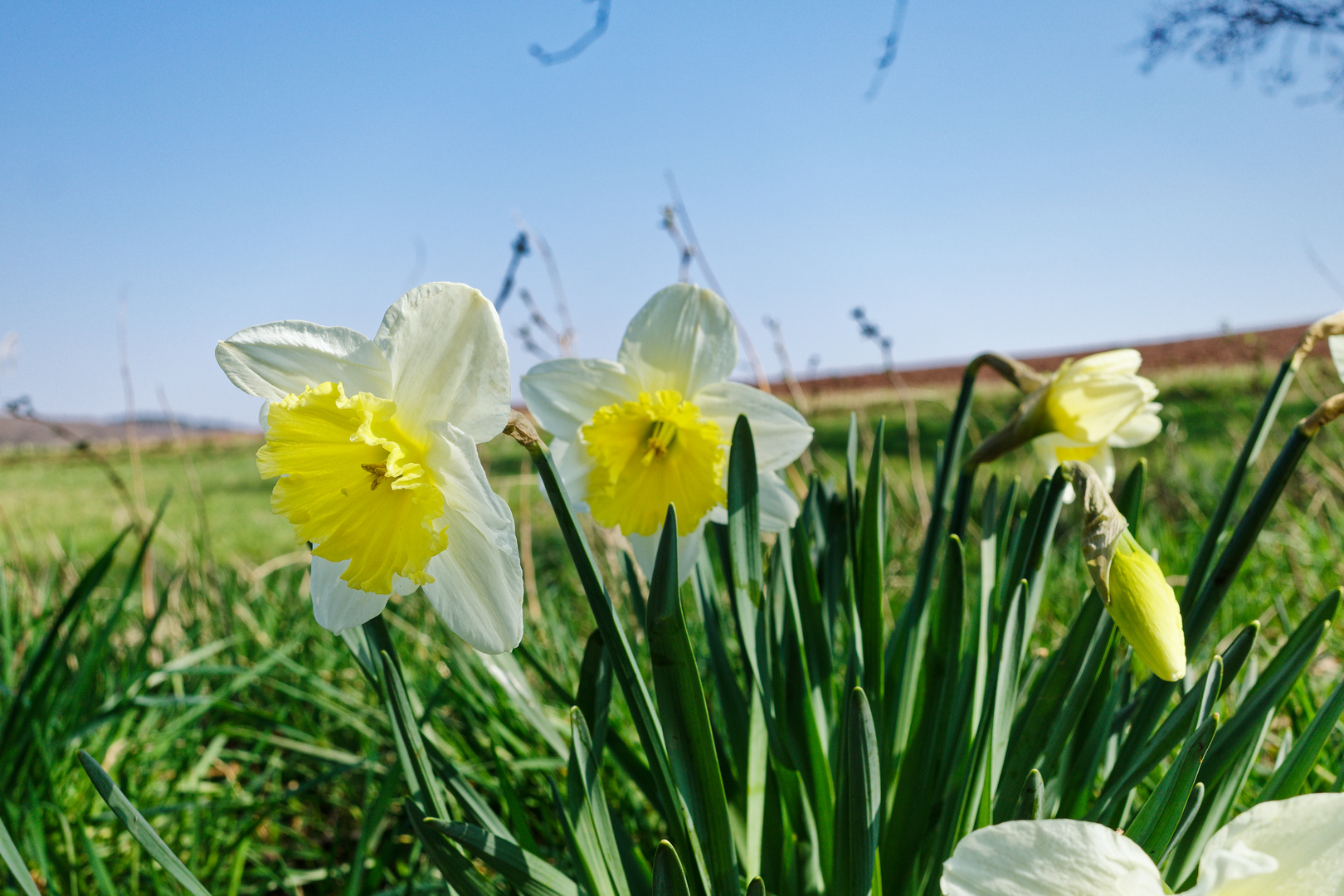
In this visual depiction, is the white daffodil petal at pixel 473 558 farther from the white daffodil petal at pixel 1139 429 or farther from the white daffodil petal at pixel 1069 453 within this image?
the white daffodil petal at pixel 1139 429

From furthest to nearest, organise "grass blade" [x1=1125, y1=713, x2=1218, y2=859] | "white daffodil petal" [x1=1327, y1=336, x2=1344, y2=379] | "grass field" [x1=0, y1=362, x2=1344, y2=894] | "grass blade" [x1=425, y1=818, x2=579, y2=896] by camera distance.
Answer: "grass field" [x1=0, y1=362, x2=1344, y2=894], "white daffodil petal" [x1=1327, y1=336, x2=1344, y2=379], "grass blade" [x1=425, y1=818, x2=579, y2=896], "grass blade" [x1=1125, y1=713, x2=1218, y2=859]

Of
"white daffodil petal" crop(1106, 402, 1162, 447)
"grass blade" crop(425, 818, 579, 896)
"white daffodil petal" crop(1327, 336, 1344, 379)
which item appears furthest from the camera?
"white daffodil petal" crop(1106, 402, 1162, 447)

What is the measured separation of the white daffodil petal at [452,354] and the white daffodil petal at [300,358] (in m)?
0.02

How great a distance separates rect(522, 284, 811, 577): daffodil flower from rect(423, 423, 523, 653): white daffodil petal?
0.21 meters

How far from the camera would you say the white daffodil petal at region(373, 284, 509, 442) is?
2.24ft

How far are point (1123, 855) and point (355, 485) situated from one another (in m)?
0.67

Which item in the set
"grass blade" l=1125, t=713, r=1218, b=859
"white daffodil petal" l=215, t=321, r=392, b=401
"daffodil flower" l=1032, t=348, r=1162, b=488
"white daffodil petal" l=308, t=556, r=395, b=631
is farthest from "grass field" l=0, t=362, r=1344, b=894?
"daffodil flower" l=1032, t=348, r=1162, b=488

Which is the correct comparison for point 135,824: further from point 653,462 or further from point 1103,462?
point 1103,462

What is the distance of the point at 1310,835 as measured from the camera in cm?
53

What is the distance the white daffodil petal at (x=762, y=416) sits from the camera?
0.93m

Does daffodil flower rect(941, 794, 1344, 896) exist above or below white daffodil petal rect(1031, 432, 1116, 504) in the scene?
below

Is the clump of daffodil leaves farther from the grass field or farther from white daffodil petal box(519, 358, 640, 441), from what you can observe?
the grass field

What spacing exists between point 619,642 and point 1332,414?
0.72 meters

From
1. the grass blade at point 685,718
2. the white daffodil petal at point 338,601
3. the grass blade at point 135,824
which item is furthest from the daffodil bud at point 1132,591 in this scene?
the grass blade at point 135,824
